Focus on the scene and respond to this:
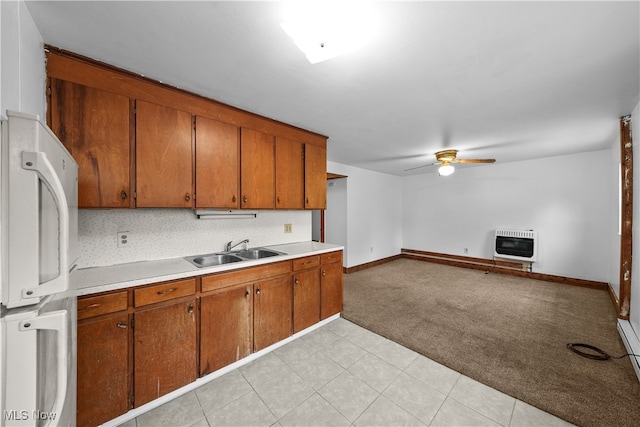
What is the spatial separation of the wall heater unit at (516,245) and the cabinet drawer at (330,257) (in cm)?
401

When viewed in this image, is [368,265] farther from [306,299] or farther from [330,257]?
[306,299]

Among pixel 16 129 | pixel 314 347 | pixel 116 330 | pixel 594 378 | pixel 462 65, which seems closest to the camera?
pixel 16 129

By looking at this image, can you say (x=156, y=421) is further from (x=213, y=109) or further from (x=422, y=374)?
(x=213, y=109)

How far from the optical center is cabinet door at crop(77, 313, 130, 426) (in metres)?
1.44

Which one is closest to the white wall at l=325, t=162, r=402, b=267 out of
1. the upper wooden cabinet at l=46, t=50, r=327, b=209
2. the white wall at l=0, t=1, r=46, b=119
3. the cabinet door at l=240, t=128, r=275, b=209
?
the cabinet door at l=240, t=128, r=275, b=209

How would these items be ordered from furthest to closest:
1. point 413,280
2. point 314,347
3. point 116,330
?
1. point 413,280
2. point 314,347
3. point 116,330

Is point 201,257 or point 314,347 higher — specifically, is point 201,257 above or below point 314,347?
above

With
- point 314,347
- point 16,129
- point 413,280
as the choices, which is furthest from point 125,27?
point 413,280

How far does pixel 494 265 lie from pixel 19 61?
7.00 meters

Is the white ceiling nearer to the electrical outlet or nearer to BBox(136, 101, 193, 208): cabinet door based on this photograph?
BBox(136, 101, 193, 208): cabinet door

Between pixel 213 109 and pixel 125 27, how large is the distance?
917 mm

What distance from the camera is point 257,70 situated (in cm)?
177

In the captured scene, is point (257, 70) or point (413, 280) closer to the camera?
point (257, 70)

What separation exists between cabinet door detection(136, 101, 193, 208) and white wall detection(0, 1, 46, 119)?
525mm
